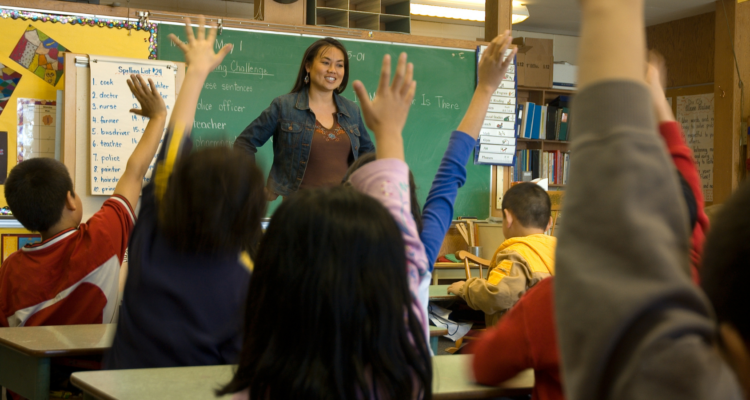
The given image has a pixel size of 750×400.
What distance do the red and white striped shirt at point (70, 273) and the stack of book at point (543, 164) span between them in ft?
16.9

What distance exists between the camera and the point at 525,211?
3.05 m

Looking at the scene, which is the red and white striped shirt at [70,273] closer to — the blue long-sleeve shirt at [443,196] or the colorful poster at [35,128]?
the blue long-sleeve shirt at [443,196]

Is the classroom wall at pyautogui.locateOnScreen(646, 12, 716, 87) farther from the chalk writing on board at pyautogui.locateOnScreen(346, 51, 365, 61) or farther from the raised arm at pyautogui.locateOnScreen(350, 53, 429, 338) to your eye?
the raised arm at pyautogui.locateOnScreen(350, 53, 429, 338)

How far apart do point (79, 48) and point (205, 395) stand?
11.6 feet

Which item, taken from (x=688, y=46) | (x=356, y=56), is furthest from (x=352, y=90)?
(x=688, y=46)

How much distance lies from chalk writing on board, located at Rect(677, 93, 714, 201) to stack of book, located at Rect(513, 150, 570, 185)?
4.99 feet

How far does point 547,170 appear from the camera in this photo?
6.93m

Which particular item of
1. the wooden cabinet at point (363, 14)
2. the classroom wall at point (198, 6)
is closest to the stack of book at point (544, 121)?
the wooden cabinet at point (363, 14)

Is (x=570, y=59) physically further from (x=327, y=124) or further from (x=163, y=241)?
(x=163, y=241)

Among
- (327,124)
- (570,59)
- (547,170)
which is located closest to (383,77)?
(327,124)

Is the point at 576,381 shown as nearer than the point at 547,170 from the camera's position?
Yes

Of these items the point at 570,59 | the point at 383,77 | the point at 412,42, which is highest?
the point at 570,59

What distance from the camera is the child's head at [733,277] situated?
13.0 inches

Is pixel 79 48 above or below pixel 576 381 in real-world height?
above
